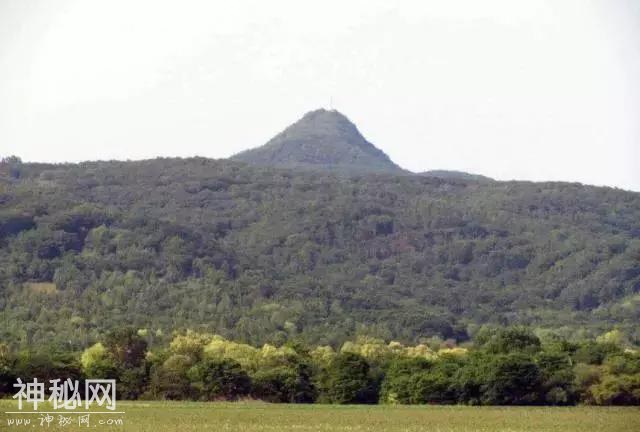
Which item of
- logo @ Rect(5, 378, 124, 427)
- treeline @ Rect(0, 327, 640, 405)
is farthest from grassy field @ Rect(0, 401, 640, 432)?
treeline @ Rect(0, 327, 640, 405)

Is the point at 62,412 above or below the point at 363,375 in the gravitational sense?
below

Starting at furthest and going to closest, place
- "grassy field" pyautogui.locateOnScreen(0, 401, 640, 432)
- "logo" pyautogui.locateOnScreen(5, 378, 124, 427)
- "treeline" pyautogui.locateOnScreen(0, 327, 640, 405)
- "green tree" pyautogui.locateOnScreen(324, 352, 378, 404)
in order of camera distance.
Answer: "green tree" pyautogui.locateOnScreen(324, 352, 378, 404), "treeline" pyautogui.locateOnScreen(0, 327, 640, 405), "grassy field" pyautogui.locateOnScreen(0, 401, 640, 432), "logo" pyautogui.locateOnScreen(5, 378, 124, 427)

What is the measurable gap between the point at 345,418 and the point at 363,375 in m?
23.4

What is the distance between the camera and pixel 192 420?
7188 cm

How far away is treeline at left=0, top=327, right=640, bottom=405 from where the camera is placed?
9366 cm

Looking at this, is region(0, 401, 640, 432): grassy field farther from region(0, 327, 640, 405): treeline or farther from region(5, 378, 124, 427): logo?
region(0, 327, 640, 405): treeline

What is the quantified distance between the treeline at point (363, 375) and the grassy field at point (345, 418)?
5765mm

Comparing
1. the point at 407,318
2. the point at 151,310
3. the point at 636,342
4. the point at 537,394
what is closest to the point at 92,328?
the point at 151,310

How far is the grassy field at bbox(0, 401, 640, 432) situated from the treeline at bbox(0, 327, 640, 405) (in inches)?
227

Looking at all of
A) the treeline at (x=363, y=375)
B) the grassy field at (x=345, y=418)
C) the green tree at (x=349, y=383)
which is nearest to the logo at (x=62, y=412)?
the grassy field at (x=345, y=418)

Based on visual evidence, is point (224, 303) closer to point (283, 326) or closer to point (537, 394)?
point (283, 326)

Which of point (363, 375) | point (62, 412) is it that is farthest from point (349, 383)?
point (62, 412)

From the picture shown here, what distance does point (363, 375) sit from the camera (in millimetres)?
99812

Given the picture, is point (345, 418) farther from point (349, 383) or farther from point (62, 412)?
point (349, 383)
